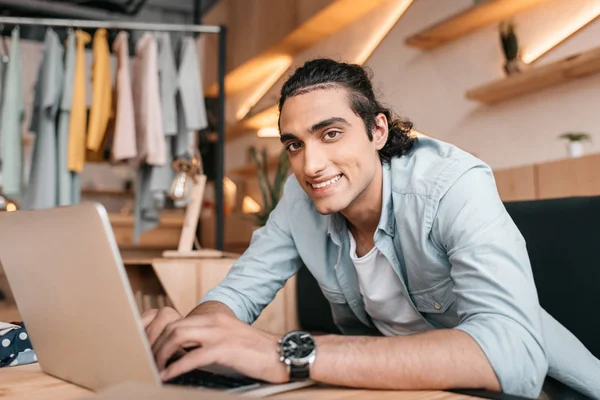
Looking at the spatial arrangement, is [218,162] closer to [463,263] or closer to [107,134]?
[107,134]

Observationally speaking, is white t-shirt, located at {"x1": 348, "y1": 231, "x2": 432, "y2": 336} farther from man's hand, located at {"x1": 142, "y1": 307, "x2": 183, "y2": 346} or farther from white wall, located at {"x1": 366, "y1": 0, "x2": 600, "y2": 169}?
white wall, located at {"x1": 366, "y1": 0, "x2": 600, "y2": 169}

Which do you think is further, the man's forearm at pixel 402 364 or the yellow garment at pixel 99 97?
the yellow garment at pixel 99 97

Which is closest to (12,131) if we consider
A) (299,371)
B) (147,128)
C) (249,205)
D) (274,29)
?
(147,128)

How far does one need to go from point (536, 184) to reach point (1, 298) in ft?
12.2

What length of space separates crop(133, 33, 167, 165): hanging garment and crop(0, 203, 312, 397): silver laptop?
2419mm

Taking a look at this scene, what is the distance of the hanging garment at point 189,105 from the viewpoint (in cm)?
329

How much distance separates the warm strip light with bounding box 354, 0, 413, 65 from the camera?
11.6ft

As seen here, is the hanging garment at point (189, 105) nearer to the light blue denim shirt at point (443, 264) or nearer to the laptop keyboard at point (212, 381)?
the light blue denim shirt at point (443, 264)

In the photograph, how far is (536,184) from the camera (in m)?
2.19

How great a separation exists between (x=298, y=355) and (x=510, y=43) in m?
2.29

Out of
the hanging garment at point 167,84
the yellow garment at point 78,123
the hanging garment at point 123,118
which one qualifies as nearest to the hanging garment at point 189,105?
the hanging garment at point 167,84

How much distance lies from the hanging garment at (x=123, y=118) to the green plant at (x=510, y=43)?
6.50 ft

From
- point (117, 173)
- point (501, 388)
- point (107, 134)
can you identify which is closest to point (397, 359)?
point (501, 388)

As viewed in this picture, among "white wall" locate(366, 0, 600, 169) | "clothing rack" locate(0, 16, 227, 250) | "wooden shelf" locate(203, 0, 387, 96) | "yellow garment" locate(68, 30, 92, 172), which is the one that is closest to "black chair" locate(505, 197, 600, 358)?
"white wall" locate(366, 0, 600, 169)
